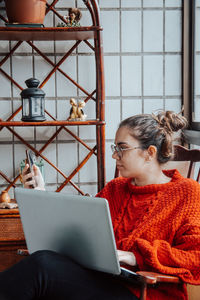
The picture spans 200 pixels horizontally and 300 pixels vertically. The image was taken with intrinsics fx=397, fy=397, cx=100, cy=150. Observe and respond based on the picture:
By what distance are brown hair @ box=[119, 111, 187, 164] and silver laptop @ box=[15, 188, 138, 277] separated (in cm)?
50

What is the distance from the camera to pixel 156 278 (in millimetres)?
1228

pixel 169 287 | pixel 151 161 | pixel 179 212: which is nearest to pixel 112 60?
pixel 151 161

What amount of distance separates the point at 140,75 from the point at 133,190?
3.63 ft

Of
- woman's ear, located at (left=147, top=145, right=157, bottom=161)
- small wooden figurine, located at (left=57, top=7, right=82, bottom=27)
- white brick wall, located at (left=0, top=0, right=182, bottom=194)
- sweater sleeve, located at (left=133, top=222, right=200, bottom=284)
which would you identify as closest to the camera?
sweater sleeve, located at (left=133, top=222, right=200, bottom=284)

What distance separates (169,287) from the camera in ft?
4.57

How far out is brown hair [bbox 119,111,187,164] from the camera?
1.62 meters

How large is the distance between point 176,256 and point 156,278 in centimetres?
15

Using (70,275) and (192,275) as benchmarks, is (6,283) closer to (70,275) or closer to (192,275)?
(70,275)

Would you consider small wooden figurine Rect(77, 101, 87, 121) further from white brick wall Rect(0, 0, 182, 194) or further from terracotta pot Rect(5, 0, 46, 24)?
terracotta pot Rect(5, 0, 46, 24)

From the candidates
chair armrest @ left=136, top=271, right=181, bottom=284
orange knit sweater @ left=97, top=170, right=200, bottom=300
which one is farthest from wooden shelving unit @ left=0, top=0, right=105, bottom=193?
chair armrest @ left=136, top=271, right=181, bottom=284

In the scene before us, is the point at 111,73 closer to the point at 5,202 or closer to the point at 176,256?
the point at 5,202

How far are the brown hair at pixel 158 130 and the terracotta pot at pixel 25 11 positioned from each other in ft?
3.14

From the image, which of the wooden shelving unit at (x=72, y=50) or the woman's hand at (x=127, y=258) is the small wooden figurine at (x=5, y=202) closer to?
the wooden shelving unit at (x=72, y=50)

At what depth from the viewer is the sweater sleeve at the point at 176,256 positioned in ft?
4.38
